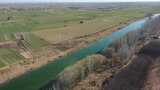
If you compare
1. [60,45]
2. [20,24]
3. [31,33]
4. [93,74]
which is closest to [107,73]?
[93,74]

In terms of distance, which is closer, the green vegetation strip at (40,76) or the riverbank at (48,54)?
the green vegetation strip at (40,76)

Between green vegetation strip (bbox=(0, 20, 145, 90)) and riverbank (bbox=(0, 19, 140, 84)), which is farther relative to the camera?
riverbank (bbox=(0, 19, 140, 84))

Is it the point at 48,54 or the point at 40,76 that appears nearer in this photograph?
the point at 40,76

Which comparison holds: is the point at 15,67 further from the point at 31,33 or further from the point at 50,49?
the point at 31,33

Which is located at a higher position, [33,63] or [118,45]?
[118,45]

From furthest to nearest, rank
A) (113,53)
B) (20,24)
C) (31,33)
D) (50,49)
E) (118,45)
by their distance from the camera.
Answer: (20,24)
(31,33)
(50,49)
(118,45)
(113,53)

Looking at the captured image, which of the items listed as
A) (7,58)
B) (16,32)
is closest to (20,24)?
(16,32)

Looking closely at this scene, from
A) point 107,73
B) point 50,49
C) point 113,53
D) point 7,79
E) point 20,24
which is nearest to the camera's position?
point 107,73

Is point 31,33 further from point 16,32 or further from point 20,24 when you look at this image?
point 20,24

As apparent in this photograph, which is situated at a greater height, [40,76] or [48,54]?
[40,76]

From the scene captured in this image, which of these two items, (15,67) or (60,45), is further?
(60,45)
